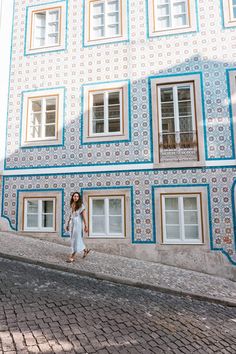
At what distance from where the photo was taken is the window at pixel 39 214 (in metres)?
8.82

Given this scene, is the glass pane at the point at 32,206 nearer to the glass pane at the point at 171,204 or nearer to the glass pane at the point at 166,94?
the glass pane at the point at 171,204

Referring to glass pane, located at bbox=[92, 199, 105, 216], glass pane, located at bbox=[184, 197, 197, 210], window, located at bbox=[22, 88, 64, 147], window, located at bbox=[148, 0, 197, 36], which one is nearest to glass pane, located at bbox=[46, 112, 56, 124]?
window, located at bbox=[22, 88, 64, 147]

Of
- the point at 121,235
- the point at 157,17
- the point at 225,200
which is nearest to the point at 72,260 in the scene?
the point at 121,235

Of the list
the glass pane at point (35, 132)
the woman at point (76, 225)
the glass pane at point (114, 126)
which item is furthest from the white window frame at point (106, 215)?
the glass pane at point (35, 132)

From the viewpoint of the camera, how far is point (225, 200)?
775 cm

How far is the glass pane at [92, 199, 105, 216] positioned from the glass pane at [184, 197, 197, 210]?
7.94 ft

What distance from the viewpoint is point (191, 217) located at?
26.2 ft

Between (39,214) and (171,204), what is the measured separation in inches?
160

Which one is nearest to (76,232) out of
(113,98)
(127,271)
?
(127,271)

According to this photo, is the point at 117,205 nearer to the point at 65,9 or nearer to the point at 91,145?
the point at 91,145

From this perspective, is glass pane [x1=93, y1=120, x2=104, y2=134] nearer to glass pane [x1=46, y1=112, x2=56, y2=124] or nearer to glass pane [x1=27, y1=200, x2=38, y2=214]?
glass pane [x1=46, y1=112, x2=56, y2=124]

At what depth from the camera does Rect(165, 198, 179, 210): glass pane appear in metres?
8.09

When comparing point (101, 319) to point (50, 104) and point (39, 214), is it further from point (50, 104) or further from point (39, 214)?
point (50, 104)

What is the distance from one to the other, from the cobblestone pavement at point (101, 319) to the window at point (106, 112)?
4619 mm
